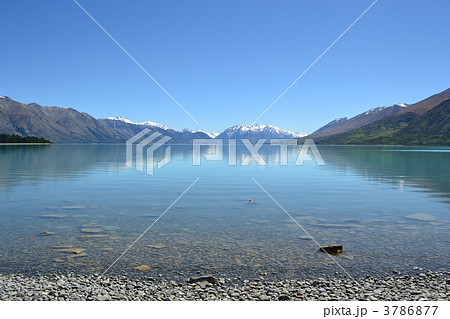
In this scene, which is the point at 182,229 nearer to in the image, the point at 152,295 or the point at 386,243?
the point at 152,295

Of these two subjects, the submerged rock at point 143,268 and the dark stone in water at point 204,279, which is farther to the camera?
the submerged rock at point 143,268

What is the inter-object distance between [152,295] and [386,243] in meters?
14.2

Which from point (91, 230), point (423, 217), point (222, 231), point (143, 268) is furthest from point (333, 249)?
point (91, 230)

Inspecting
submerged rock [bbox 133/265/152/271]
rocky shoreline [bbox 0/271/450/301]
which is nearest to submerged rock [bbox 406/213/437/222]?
rocky shoreline [bbox 0/271/450/301]

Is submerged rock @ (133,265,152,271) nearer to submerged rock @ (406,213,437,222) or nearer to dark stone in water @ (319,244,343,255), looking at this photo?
dark stone in water @ (319,244,343,255)

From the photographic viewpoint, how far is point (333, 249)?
19.3 m

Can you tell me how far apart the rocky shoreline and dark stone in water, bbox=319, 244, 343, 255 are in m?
3.58

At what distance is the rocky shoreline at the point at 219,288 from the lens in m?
13.5

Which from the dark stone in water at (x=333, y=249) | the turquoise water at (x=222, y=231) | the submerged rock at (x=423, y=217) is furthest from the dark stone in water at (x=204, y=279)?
the submerged rock at (x=423, y=217)

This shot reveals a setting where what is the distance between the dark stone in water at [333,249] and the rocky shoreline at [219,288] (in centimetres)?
358

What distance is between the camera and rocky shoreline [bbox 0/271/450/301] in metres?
13.5

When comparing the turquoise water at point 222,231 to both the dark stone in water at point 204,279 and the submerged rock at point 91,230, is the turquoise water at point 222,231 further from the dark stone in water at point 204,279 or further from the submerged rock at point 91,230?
the dark stone in water at point 204,279
